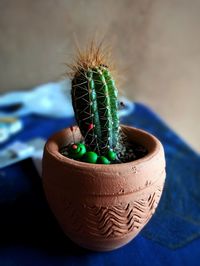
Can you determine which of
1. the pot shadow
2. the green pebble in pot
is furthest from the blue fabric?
the green pebble in pot

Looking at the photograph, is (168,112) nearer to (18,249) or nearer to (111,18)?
(111,18)

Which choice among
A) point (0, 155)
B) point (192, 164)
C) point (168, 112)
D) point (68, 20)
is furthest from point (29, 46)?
point (192, 164)

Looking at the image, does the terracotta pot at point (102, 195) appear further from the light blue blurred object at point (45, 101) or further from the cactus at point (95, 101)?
the light blue blurred object at point (45, 101)

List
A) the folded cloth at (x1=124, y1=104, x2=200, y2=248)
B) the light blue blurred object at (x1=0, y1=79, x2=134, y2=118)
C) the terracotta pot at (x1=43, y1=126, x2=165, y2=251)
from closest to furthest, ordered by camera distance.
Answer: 1. the terracotta pot at (x1=43, y1=126, x2=165, y2=251)
2. the folded cloth at (x1=124, y1=104, x2=200, y2=248)
3. the light blue blurred object at (x1=0, y1=79, x2=134, y2=118)

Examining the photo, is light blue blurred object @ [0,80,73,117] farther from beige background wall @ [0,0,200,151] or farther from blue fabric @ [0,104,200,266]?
blue fabric @ [0,104,200,266]

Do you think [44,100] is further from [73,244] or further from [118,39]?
[73,244]

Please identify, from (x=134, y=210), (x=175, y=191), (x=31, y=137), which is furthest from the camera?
(x=31, y=137)
